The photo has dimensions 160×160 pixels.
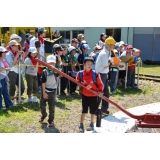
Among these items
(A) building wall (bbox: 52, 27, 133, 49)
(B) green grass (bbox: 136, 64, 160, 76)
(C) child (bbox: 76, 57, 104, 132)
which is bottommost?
(B) green grass (bbox: 136, 64, 160, 76)

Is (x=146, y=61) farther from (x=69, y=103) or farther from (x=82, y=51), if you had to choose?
(x=69, y=103)

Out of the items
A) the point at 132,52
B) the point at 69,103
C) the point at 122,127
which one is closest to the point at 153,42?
the point at 132,52

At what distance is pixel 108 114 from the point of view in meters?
6.14

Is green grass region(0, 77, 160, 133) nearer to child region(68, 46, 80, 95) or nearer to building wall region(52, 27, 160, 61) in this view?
child region(68, 46, 80, 95)

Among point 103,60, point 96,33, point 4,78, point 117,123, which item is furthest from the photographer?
point 96,33

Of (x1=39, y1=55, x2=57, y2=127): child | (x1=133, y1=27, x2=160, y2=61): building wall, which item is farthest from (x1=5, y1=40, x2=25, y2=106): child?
(x1=133, y1=27, x2=160, y2=61): building wall

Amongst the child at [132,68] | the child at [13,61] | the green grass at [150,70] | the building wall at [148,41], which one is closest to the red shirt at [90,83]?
the child at [13,61]

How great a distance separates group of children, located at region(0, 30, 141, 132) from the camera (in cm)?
483

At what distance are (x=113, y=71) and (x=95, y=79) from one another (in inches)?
151

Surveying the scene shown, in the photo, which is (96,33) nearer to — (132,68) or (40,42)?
(132,68)

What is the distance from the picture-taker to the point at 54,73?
17.1 ft

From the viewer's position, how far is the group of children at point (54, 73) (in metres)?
4.83

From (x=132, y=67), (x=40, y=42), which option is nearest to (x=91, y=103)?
(x=40, y=42)

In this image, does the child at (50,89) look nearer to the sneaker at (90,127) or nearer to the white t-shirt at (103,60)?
the sneaker at (90,127)
